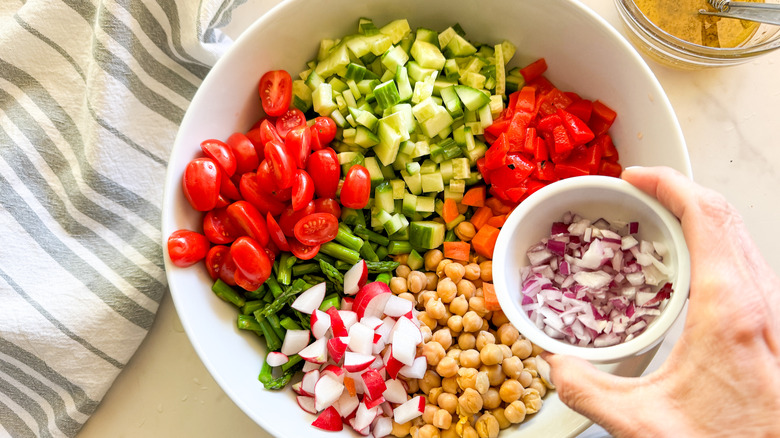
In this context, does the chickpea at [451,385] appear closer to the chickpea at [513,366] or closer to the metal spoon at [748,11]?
the chickpea at [513,366]

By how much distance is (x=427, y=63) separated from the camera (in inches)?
73.2

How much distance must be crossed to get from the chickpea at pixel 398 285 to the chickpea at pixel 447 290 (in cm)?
11

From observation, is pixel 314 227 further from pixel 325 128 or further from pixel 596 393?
pixel 596 393

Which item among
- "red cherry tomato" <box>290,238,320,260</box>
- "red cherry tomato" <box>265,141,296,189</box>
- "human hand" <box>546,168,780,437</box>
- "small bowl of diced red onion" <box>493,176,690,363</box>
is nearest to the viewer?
"human hand" <box>546,168,780,437</box>

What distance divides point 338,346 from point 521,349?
55 centimetres

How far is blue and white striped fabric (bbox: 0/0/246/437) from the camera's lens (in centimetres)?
192

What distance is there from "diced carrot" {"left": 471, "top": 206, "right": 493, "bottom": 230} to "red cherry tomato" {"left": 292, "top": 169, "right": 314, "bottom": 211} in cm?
54

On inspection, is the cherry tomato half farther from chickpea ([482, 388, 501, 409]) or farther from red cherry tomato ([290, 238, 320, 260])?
chickpea ([482, 388, 501, 409])

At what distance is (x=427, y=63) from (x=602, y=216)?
2.26 feet

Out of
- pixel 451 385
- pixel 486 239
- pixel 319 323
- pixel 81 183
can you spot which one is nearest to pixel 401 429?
pixel 451 385

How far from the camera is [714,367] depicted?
46.8 inches

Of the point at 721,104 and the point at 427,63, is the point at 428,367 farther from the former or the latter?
the point at 721,104

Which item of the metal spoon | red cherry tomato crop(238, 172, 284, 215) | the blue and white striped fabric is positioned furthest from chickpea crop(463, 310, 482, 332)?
the metal spoon

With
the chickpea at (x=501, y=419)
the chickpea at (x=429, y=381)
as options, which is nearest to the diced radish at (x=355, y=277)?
the chickpea at (x=429, y=381)
